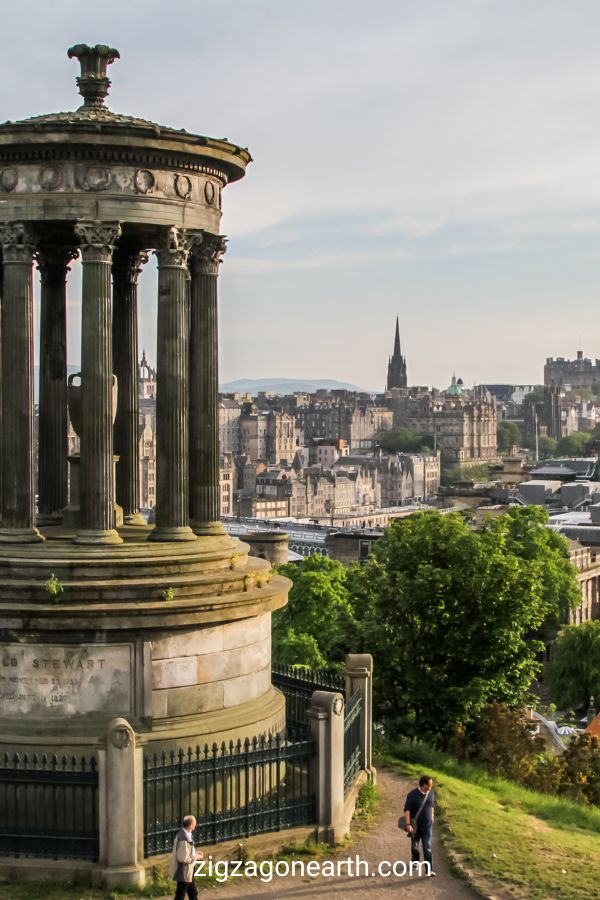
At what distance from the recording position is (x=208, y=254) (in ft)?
77.3

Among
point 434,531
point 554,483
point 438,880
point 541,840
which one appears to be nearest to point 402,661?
point 434,531

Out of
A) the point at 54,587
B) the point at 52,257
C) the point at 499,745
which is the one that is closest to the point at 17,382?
the point at 54,587

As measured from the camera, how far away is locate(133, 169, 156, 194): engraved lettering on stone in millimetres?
22109

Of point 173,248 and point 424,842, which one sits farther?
point 173,248

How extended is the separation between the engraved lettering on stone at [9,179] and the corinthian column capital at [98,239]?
117 cm

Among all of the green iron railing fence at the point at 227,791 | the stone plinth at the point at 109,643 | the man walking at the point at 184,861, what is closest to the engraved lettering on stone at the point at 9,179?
the stone plinth at the point at 109,643

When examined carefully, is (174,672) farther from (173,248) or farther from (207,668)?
(173,248)

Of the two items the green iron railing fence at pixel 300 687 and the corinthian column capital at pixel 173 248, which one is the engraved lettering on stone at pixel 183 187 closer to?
the corinthian column capital at pixel 173 248

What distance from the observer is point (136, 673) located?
2102 cm

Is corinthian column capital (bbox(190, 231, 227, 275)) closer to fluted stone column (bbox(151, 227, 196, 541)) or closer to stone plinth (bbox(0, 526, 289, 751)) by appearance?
fluted stone column (bbox(151, 227, 196, 541))

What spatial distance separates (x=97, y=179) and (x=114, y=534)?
538cm

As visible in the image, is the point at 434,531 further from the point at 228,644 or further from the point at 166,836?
the point at 166,836

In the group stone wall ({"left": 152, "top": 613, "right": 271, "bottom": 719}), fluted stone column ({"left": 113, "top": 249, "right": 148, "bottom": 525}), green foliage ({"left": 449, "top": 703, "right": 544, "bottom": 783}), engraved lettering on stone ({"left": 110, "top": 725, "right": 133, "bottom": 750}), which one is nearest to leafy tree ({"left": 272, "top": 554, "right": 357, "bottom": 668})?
green foliage ({"left": 449, "top": 703, "right": 544, "bottom": 783})

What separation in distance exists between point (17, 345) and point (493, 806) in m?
10.8
